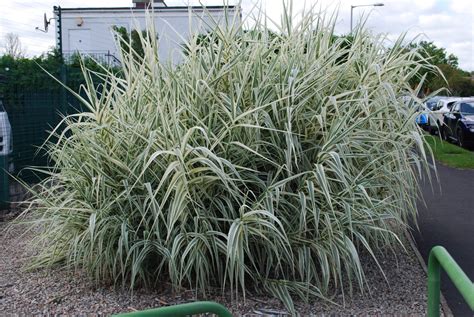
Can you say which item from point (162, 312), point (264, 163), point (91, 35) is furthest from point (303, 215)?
point (91, 35)

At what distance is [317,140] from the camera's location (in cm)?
479

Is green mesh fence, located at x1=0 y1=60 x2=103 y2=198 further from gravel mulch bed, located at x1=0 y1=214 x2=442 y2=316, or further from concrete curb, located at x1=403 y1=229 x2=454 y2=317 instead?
concrete curb, located at x1=403 y1=229 x2=454 y2=317

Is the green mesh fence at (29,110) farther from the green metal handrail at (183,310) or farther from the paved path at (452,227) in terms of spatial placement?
the green metal handrail at (183,310)

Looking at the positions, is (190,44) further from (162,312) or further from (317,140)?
(162,312)

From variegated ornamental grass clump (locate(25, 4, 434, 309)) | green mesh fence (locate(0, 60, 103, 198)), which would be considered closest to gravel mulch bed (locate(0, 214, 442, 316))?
variegated ornamental grass clump (locate(25, 4, 434, 309))

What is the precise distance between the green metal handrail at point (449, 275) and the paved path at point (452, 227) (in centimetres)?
158

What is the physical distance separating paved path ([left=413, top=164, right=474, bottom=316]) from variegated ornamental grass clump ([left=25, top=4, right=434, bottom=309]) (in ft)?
2.89

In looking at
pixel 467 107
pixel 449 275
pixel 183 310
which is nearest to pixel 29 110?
pixel 183 310

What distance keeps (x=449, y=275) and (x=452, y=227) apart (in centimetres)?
481

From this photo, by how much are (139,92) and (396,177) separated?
2.44 meters

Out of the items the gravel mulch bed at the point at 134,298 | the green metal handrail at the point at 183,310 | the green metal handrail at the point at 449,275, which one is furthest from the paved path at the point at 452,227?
the green metal handrail at the point at 183,310

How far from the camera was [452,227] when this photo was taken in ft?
22.6

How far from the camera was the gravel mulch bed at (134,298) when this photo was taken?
414 cm

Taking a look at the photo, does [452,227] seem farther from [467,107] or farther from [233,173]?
[467,107]
